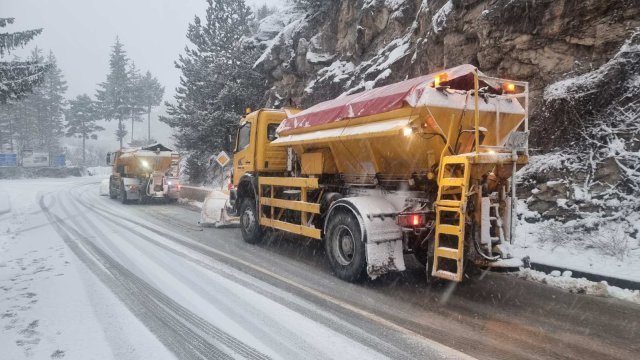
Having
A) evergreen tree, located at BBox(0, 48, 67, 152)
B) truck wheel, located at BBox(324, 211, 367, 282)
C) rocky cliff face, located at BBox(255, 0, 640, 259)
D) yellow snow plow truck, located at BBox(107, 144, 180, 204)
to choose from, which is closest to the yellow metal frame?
truck wheel, located at BBox(324, 211, 367, 282)

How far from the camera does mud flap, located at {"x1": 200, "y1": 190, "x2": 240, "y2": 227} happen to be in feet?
39.4

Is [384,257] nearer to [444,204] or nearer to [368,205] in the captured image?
[368,205]

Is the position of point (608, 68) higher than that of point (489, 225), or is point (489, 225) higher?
point (608, 68)

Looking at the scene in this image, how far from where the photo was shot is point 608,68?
8.36m

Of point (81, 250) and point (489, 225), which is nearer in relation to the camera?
point (489, 225)

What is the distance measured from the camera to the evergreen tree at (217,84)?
2378 centimetres

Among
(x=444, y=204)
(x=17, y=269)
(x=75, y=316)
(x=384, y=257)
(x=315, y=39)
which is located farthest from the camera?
(x=315, y=39)

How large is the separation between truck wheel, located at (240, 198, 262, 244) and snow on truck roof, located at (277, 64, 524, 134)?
281 cm

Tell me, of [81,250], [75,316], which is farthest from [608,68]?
[81,250]

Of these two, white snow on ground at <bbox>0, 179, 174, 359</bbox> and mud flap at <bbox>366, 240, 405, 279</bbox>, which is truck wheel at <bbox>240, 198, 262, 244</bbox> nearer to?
white snow on ground at <bbox>0, 179, 174, 359</bbox>

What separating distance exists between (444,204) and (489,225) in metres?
0.62

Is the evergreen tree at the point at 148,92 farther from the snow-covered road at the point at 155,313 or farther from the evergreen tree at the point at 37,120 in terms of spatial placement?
the snow-covered road at the point at 155,313

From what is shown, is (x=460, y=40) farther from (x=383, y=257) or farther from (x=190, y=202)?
(x=190, y=202)

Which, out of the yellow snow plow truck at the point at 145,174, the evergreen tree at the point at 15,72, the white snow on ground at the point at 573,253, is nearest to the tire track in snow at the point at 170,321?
the white snow on ground at the point at 573,253
